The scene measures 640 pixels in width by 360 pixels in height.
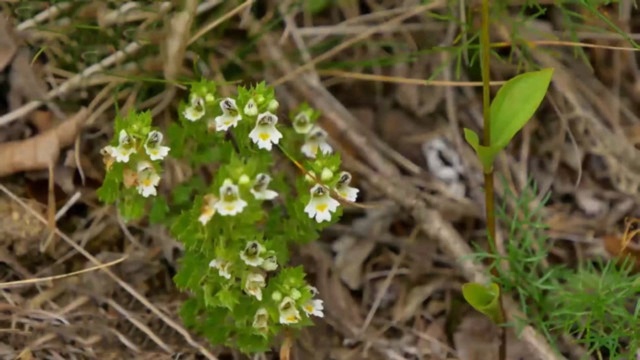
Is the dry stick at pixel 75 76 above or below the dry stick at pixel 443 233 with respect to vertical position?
above

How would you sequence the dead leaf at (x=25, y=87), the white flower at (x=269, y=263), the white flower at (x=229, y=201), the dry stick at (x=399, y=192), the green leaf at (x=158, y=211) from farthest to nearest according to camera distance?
the dead leaf at (x=25, y=87) < the dry stick at (x=399, y=192) < the green leaf at (x=158, y=211) < the white flower at (x=269, y=263) < the white flower at (x=229, y=201)

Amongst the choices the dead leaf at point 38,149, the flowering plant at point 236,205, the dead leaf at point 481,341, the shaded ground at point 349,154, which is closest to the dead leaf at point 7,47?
the shaded ground at point 349,154

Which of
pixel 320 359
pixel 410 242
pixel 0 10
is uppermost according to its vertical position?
pixel 0 10

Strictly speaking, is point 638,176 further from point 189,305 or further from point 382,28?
point 189,305

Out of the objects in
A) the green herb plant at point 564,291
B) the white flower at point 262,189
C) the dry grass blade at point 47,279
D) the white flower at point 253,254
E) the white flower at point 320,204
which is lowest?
the dry grass blade at point 47,279

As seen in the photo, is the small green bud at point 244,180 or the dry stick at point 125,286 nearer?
the small green bud at point 244,180

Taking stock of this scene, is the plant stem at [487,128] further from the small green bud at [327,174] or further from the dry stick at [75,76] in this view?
the dry stick at [75,76]

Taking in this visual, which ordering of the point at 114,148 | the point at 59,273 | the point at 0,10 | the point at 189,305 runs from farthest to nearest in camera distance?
1. the point at 0,10
2. the point at 59,273
3. the point at 189,305
4. the point at 114,148

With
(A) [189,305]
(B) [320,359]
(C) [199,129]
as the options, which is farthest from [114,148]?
(B) [320,359]
